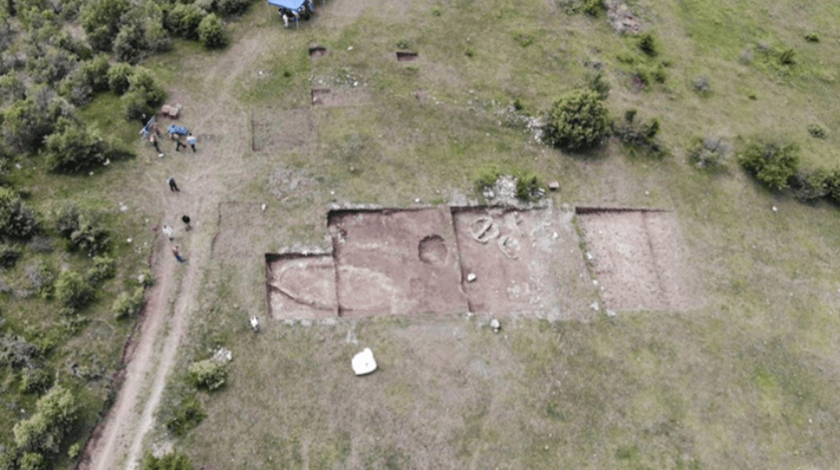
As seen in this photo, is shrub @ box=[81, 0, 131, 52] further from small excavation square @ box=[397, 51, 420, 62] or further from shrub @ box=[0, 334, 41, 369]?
shrub @ box=[0, 334, 41, 369]

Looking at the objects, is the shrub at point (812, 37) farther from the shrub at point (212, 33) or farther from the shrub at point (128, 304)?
the shrub at point (128, 304)

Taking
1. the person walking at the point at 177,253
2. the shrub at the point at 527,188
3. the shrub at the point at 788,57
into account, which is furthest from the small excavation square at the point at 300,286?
the shrub at the point at 788,57

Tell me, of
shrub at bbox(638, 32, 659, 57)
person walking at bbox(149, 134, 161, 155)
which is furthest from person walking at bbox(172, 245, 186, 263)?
shrub at bbox(638, 32, 659, 57)

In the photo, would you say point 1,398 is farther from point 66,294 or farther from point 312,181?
point 312,181

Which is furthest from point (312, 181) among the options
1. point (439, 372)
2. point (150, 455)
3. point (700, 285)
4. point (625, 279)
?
point (700, 285)

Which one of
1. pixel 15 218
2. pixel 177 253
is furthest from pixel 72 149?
pixel 177 253

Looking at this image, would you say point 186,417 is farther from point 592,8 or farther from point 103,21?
point 592,8

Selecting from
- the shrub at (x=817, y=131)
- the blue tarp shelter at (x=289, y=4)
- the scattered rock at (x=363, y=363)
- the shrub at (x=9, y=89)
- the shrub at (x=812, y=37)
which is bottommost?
the scattered rock at (x=363, y=363)
